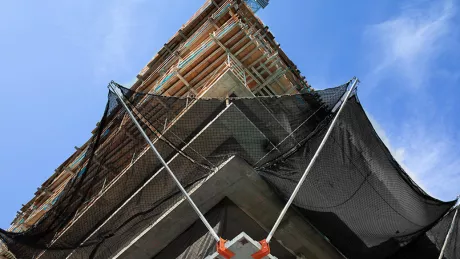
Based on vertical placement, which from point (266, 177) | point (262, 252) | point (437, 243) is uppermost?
point (266, 177)

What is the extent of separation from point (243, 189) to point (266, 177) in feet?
2.28

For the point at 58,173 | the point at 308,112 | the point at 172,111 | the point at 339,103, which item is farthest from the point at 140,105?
the point at 58,173

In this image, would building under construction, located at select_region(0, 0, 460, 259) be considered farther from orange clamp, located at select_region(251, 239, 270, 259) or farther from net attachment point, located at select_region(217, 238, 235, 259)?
orange clamp, located at select_region(251, 239, 270, 259)

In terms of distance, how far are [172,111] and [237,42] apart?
3.94m

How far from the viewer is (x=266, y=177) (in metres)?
8.65

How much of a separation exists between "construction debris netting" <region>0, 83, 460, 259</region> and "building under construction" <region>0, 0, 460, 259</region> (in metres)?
0.03

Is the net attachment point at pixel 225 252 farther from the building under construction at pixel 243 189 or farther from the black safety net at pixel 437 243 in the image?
the black safety net at pixel 437 243

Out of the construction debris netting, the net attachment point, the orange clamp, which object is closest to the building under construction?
the construction debris netting

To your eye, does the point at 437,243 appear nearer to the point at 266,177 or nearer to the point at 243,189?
the point at 266,177

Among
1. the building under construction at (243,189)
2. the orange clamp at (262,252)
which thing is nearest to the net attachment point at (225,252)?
the orange clamp at (262,252)

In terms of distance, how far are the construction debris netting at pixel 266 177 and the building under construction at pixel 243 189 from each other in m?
0.03

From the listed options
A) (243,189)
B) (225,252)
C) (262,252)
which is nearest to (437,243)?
(243,189)

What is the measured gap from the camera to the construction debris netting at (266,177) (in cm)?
915

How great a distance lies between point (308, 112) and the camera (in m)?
10.1
